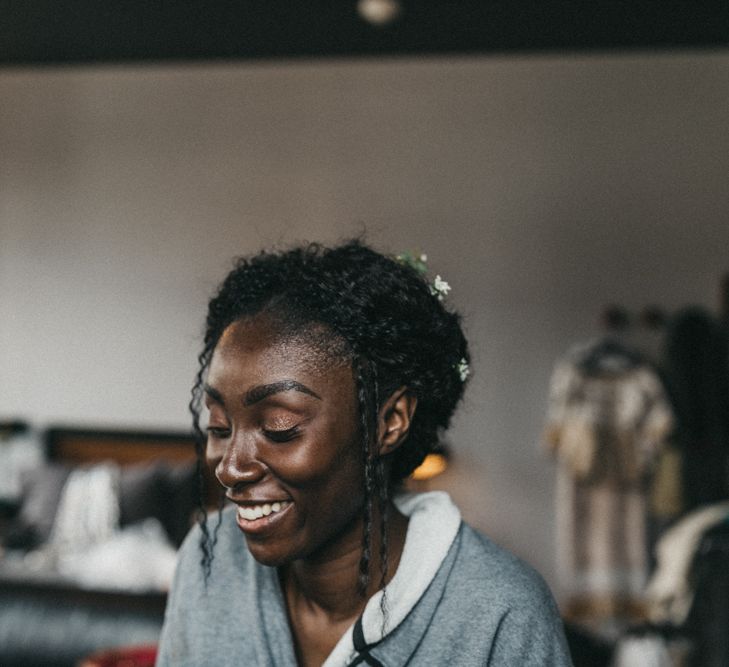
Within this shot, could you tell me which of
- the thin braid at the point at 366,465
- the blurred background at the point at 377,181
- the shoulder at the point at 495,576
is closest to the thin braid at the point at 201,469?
→ the thin braid at the point at 366,465

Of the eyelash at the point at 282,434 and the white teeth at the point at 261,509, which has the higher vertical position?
the eyelash at the point at 282,434

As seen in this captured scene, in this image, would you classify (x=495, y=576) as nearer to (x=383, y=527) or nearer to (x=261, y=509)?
(x=383, y=527)

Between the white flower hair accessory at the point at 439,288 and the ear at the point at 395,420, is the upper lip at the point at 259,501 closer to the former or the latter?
the ear at the point at 395,420

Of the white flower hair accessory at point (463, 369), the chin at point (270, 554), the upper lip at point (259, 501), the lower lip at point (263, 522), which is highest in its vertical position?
the white flower hair accessory at point (463, 369)

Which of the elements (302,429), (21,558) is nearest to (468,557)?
(302,429)

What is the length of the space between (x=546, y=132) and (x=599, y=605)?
2.51 metres

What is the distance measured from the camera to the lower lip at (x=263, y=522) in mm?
1033

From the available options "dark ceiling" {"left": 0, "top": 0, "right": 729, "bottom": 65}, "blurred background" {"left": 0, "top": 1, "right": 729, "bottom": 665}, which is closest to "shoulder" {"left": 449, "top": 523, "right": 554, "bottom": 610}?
"blurred background" {"left": 0, "top": 1, "right": 729, "bottom": 665}

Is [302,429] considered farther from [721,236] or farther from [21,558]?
[721,236]

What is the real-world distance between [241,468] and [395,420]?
0.72 ft

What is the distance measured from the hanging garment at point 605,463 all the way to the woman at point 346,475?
313cm

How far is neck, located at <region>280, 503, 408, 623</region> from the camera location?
3.76 ft

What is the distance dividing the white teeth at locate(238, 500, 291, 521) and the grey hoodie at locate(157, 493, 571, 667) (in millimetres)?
198

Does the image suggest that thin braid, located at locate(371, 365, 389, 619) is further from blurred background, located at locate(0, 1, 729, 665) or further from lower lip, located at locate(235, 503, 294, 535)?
blurred background, located at locate(0, 1, 729, 665)
